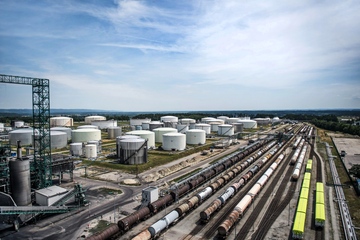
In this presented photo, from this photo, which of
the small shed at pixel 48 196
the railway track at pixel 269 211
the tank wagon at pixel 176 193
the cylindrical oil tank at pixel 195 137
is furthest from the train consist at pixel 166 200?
the cylindrical oil tank at pixel 195 137

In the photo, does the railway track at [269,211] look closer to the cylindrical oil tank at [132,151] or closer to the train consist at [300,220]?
the train consist at [300,220]

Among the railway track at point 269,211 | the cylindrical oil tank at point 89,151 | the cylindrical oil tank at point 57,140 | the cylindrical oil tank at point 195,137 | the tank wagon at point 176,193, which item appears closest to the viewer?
the railway track at point 269,211

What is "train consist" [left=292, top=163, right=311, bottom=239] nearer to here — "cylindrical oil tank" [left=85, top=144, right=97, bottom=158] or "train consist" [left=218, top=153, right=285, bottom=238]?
"train consist" [left=218, top=153, right=285, bottom=238]

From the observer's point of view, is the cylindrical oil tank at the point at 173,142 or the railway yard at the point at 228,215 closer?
the railway yard at the point at 228,215

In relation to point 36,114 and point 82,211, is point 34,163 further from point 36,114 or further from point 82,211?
point 82,211

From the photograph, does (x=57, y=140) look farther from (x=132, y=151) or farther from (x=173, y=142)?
(x=173, y=142)

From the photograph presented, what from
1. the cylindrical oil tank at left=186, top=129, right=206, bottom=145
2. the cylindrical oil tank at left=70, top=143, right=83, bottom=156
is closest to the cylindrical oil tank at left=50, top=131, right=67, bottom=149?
the cylindrical oil tank at left=70, top=143, right=83, bottom=156

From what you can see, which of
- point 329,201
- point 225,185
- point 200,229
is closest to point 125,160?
point 225,185

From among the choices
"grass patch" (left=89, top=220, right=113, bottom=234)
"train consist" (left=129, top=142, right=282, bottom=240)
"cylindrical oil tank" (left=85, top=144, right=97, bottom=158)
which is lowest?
"grass patch" (left=89, top=220, right=113, bottom=234)
